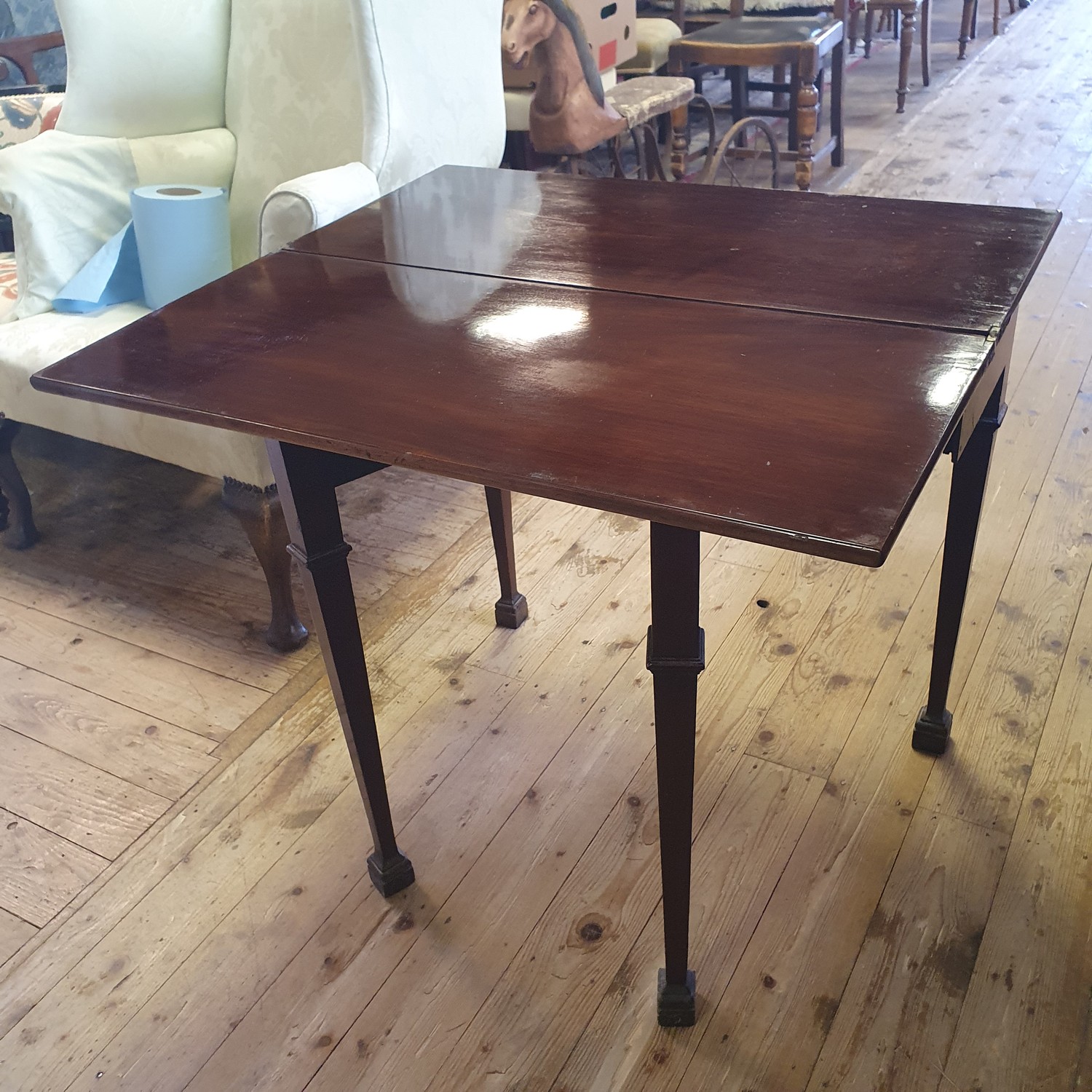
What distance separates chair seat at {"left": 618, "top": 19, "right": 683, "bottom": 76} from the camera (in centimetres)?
369

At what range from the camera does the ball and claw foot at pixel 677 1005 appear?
1.12 m

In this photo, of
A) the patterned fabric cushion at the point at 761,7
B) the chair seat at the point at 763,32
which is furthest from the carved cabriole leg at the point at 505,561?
the patterned fabric cushion at the point at 761,7

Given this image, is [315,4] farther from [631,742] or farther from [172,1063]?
[172,1063]

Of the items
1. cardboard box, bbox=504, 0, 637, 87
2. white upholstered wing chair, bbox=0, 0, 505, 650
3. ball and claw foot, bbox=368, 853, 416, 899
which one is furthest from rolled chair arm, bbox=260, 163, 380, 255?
cardboard box, bbox=504, 0, 637, 87

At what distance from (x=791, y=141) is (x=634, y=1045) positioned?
3.57 meters

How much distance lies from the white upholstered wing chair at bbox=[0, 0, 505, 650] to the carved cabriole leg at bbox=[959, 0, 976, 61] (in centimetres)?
413

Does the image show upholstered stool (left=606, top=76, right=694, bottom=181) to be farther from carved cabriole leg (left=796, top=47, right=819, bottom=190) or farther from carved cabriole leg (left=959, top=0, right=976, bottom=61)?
carved cabriole leg (left=959, top=0, right=976, bottom=61)

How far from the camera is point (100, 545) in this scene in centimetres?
207

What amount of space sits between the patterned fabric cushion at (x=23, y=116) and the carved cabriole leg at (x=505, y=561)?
4.85ft

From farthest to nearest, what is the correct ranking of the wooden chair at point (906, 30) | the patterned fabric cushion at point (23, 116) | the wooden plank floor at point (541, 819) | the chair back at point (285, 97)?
the wooden chair at point (906, 30), the patterned fabric cushion at point (23, 116), the chair back at point (285, 97), the wooden plank floor at point (541, 819)

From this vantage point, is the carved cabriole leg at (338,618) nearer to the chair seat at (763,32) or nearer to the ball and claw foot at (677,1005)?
the ball and claw foot at (677,1005)

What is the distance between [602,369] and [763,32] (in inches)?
118

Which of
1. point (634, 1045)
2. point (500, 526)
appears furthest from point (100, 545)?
point (634, 1045)

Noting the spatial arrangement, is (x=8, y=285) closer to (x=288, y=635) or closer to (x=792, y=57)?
(x=288, y=635)
